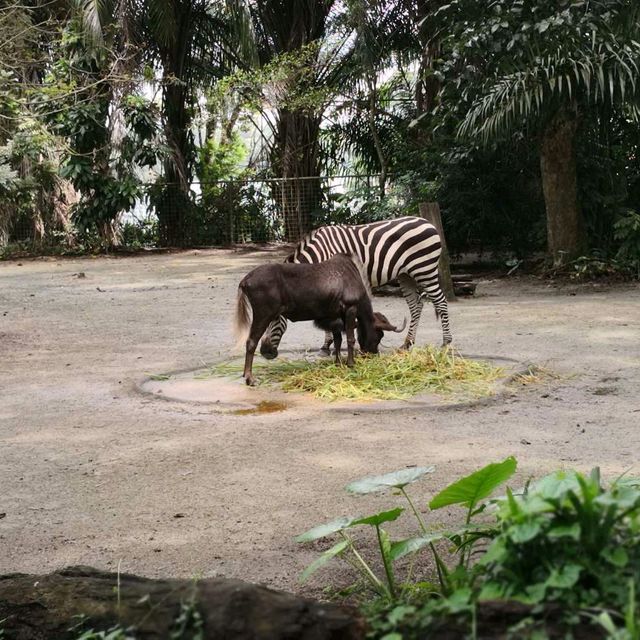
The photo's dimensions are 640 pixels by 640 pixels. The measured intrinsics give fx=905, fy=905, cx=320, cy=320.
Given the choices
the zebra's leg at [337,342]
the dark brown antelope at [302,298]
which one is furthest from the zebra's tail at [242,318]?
the zebra's leg at [337,342]

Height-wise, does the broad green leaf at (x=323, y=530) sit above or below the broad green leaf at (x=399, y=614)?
below

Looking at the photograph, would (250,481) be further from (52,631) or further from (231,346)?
(231,346)

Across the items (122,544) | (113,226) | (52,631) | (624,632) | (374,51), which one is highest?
(374,51)

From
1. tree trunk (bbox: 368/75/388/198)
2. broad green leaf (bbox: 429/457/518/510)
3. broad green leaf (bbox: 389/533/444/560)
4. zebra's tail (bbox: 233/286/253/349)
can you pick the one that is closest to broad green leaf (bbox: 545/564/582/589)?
broad green leaf (bbox: 389/533/444/560)

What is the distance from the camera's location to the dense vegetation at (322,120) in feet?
44.5

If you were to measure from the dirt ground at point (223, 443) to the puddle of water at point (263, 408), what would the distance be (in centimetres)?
15

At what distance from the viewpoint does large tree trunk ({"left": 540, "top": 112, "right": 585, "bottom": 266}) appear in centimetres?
1524

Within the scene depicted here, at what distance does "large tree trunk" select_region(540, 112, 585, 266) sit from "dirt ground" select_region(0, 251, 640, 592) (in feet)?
14.2

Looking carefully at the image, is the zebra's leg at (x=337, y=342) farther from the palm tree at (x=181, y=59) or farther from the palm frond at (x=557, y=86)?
the palm tree at (x=181, y=59)

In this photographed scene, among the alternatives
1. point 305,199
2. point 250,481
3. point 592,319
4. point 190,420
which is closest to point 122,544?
point 250,481

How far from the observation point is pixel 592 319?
10930 mm

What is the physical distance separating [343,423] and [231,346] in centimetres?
348

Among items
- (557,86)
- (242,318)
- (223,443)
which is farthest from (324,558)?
(557,86)

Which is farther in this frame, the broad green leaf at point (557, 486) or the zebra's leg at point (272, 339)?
the zebra's leg at point (272, 339)
